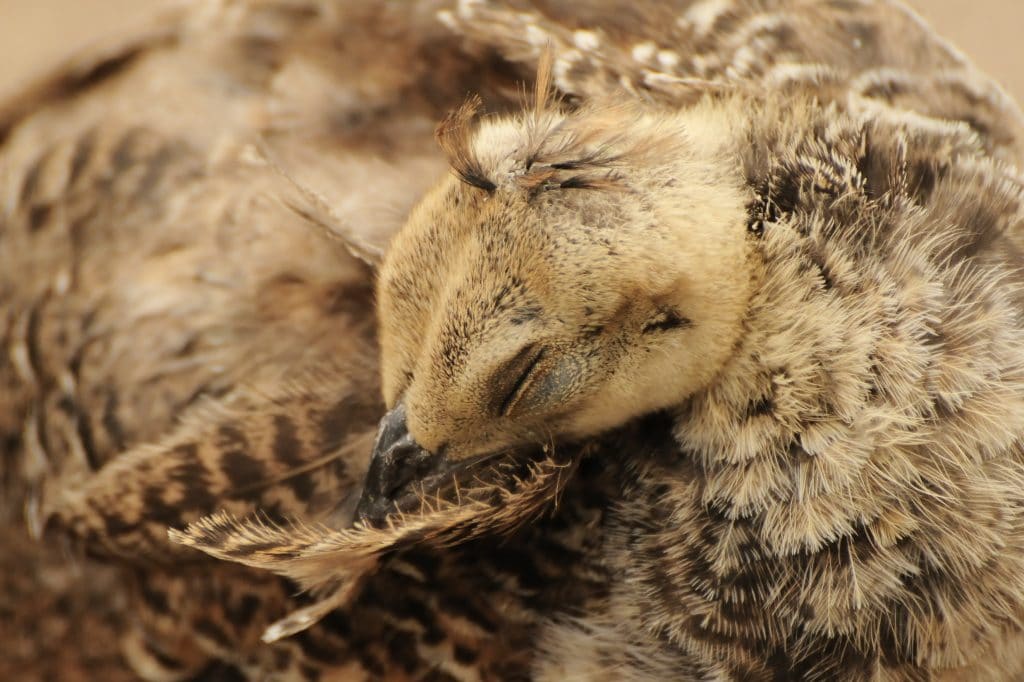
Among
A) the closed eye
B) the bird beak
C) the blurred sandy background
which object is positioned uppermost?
the closed eye

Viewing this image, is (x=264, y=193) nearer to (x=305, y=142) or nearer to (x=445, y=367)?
(x=305, y=142)

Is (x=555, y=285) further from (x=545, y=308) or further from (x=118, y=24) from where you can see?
(x=118, y=24)

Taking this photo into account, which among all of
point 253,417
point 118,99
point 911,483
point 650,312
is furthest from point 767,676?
point 118,99

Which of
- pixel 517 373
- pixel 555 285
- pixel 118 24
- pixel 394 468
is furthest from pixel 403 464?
pixel 118 24

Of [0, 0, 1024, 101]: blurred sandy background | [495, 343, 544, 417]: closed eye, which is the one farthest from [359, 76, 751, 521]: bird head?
[0, 0, 1024, 101]: blurred sandy background

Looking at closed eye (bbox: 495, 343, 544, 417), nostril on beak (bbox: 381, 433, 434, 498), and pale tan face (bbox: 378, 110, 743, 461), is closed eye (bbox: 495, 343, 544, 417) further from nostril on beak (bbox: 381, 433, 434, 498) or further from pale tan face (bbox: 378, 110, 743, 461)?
nostril on beak (bbox: 381, 433, 434, 498)

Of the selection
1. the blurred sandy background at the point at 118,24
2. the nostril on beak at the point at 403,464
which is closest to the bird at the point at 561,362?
the nostril on beak at the point at 403,464

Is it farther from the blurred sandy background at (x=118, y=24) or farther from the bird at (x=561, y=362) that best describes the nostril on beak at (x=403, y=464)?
the blurred sandy background at (x=118, y=24)
